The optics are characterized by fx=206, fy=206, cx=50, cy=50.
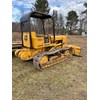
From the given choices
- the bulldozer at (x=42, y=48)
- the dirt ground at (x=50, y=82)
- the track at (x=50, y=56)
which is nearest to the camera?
the dirt ground at (x=50, y=82)

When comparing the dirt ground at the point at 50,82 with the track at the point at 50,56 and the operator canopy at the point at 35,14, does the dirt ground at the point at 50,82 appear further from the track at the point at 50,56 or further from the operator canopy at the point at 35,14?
the operator canopy at the point at 35,14

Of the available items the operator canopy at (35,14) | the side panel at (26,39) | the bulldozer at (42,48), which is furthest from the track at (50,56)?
the operator canopy at (35,14)

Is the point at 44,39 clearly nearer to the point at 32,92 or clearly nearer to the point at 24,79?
the point at 24,79

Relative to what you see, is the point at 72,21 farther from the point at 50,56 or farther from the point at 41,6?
the point at 50,56

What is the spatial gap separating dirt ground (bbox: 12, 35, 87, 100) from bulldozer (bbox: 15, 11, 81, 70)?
12 centimetres

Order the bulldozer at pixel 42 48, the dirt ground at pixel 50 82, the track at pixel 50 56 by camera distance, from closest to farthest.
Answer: the dirt ground at pixel 50 82
the bulldozer at pixel 42 48
the track at pixel 50 56

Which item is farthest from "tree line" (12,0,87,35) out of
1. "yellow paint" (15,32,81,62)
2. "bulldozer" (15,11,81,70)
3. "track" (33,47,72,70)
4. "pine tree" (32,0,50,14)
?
"track" (33,47,72,70)

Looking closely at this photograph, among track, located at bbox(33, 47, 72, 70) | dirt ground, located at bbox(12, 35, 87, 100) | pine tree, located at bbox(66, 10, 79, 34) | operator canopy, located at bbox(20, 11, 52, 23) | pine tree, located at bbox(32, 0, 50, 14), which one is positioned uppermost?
pine tree, located at bbox(32, 0, 50, 14)

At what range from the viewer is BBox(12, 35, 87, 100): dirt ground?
1.27m

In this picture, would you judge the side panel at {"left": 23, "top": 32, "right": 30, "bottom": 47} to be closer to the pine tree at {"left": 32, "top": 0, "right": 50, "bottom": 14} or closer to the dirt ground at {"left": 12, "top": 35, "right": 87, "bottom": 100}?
the dirt ground at {"left": 12, "top": 35, "right": 87, "bottom": 100}

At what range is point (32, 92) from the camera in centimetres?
129

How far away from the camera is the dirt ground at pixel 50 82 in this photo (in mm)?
1267

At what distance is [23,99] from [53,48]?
2.88 ft

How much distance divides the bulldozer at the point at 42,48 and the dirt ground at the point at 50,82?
0.12 metres
